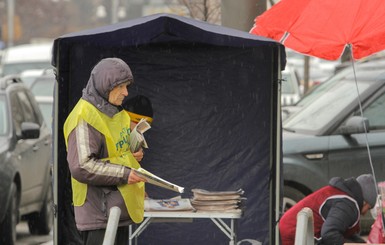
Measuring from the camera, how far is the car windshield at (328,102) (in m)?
12.5

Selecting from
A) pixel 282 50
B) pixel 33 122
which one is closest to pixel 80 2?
pixel 33 122

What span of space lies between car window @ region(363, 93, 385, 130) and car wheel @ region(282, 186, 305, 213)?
3.33 feet

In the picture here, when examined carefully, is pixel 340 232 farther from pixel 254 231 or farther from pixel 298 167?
pixel 298 167

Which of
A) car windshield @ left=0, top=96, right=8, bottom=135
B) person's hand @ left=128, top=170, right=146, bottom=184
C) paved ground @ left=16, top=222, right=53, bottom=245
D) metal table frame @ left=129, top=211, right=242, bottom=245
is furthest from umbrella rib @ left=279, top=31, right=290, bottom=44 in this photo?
paved ground @ left=16, top=222, right=53, bottom=245

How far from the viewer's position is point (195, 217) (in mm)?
8789

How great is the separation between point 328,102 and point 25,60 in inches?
745

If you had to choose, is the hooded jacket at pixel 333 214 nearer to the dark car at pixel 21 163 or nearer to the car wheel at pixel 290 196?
the car wheel at pixel 290 196

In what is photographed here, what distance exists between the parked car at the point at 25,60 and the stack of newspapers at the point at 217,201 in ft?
65.6

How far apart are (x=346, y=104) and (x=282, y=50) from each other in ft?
12.9

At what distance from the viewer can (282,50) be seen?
28.2 feet

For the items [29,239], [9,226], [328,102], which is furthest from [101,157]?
[29,239]

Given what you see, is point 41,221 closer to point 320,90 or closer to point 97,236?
point 320,90

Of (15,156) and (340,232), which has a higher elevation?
(15,156)

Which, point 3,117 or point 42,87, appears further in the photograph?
point 42,87
